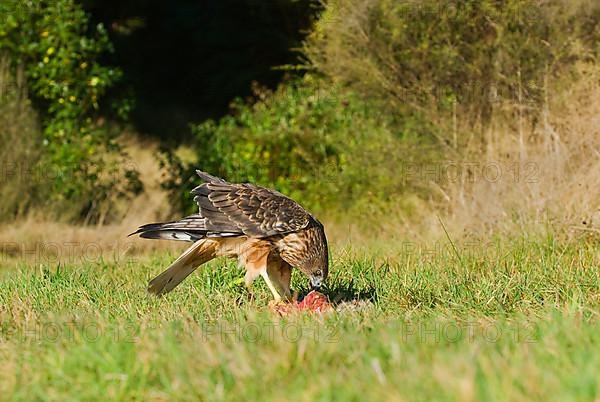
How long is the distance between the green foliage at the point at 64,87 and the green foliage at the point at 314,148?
1530mm

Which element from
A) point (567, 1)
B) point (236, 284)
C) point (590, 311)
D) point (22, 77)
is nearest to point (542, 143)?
point (567, 1)

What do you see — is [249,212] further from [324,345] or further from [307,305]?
[324,345]

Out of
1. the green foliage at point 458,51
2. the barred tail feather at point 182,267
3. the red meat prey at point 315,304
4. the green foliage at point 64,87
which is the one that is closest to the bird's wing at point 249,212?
the barred tail feather at point 182,267

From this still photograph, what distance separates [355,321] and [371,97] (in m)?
9.44

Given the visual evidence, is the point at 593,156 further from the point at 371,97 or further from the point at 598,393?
the point at 598,393

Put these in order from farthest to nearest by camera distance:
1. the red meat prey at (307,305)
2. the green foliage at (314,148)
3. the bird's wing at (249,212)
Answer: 1. the green foliage at (314,148)
2. the bird's wing at (249,212)
3. the red meat prey at (307,305)

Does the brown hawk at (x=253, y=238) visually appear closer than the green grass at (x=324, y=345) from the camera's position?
No

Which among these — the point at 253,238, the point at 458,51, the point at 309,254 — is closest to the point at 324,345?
the point at 309,254

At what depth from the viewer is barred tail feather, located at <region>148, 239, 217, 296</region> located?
714 cm

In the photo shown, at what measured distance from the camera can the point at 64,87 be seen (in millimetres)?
15570

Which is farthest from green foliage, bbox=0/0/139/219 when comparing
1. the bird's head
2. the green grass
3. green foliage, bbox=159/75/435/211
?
the bird's head

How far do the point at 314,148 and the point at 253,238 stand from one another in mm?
8777

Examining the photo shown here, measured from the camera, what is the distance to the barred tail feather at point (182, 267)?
714cm

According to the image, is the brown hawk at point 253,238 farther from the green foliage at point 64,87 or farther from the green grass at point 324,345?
the green foliage at point 64,87
